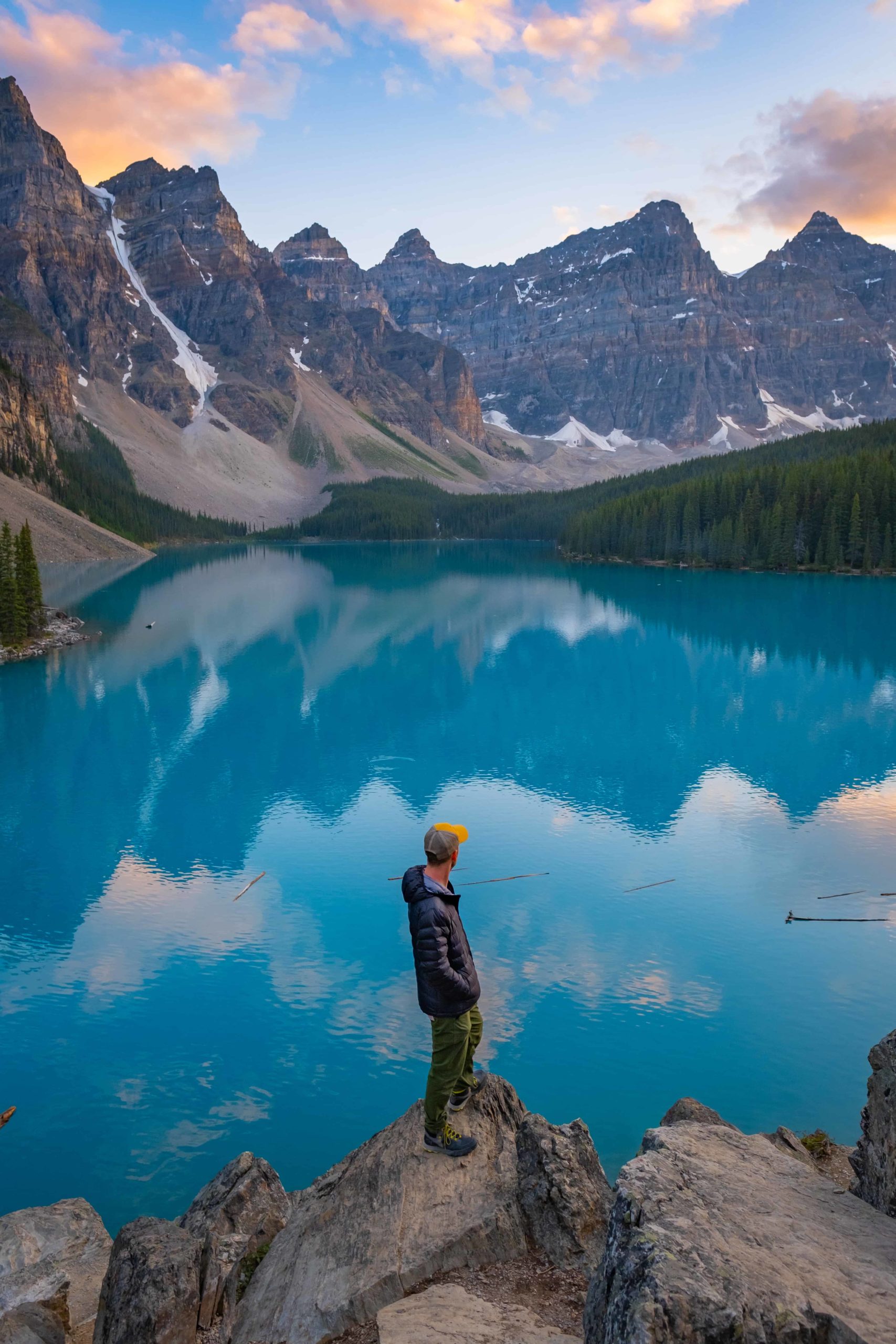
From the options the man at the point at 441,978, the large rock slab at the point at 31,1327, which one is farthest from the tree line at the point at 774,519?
the large rock slab at the point at 31,1327

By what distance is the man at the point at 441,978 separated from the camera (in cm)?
755

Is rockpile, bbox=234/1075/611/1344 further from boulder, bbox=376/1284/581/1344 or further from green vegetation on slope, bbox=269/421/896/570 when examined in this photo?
green vegetation on slope, bbox=269/421/896/570

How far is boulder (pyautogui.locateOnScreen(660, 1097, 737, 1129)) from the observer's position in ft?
30.5

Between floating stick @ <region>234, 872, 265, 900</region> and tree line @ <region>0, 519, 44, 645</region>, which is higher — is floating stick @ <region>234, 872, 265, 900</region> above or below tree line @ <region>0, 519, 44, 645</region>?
below

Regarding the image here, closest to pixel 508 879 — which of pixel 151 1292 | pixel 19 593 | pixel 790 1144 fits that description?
pixel 790 1144

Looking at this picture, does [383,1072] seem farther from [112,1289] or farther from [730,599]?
[730,599]

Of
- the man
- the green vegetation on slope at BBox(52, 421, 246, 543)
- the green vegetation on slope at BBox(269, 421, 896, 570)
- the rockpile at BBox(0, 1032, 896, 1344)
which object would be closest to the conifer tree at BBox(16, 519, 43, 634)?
the rockpile at BBox(0, 1032, 896, 1344)

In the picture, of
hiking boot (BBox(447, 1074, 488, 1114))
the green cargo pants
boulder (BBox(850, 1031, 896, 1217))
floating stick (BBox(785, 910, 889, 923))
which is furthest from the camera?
floating stick (BBox(785, 910, 889, 923))

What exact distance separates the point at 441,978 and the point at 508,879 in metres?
12.1

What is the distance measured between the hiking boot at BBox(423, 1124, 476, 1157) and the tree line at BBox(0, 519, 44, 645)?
47501 millimetres

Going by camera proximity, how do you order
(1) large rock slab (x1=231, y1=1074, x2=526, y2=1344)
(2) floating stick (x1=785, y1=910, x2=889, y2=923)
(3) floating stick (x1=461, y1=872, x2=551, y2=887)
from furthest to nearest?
(3) floating stick (x1=461, y1=872, x2=551, y2=887)
(2) floating stick (x1=785, y1=910, x2=889, y2=923)
(1) large rock slab (x1=231, y1=1074, x2=526, y2=1344)

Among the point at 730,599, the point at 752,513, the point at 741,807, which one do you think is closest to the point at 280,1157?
the point at 741,807

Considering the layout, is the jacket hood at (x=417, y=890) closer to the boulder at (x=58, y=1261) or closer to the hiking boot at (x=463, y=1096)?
the hiking boot at (x=463, y=1096)

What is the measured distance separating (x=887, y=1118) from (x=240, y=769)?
2438cm
